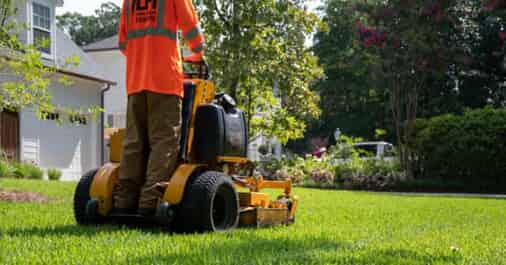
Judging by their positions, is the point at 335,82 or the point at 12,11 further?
the point at 335,82

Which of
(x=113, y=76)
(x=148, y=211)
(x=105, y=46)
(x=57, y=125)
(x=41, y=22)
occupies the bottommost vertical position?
(x=148, y=211)

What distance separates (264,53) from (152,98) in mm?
13306

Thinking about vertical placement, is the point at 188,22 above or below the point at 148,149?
above

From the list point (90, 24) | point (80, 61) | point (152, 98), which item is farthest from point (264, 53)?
point (90, 24)

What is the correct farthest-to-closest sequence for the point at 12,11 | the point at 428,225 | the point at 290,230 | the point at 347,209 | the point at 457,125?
the point at 457,125, the point at 12,11, the point at 347,209, the point at 428,225, the point at 290,230

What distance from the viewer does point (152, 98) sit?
5.21 m

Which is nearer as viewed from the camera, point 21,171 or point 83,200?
point 83,200

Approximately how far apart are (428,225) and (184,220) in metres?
2.93

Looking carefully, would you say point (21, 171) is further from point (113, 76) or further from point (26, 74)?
point (113, 76)

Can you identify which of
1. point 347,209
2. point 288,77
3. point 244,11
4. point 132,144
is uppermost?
point 244,11

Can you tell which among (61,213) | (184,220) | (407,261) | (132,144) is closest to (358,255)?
(407,261)

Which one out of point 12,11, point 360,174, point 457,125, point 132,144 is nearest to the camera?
point 132,144

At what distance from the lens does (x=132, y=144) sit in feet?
17.6

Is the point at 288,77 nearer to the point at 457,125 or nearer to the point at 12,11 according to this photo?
the point at 457,125
